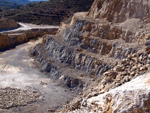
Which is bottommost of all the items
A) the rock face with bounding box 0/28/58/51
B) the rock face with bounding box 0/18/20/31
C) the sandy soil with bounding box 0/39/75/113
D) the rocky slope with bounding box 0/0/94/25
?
the sandy soil with bounding box 0/39/75/113

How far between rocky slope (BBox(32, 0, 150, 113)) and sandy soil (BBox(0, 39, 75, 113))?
1.22 m

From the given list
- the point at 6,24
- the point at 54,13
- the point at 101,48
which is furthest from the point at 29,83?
the point at 54,13

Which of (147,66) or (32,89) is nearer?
(147,66)

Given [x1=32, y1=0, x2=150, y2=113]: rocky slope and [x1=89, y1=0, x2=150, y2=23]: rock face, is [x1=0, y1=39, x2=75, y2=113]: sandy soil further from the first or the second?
[x1=89, y1=0, x2=150, y2=23]: rock face

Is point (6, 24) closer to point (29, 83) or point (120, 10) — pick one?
point (29, 83)

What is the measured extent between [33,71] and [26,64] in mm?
2996

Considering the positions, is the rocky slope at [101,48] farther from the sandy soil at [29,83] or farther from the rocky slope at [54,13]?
the rocky slope at [54,13]

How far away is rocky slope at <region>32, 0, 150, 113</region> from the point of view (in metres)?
11.4

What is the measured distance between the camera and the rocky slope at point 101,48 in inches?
448

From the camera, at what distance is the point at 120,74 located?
425 inches

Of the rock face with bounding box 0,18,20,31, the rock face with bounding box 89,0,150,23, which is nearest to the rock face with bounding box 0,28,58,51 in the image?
the rock face with bounding box 0,18,20,31

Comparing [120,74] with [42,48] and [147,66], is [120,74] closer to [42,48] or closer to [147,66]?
[147,66]

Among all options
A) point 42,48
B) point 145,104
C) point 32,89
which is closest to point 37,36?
point 42,48

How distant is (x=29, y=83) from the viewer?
21047 millimetres
